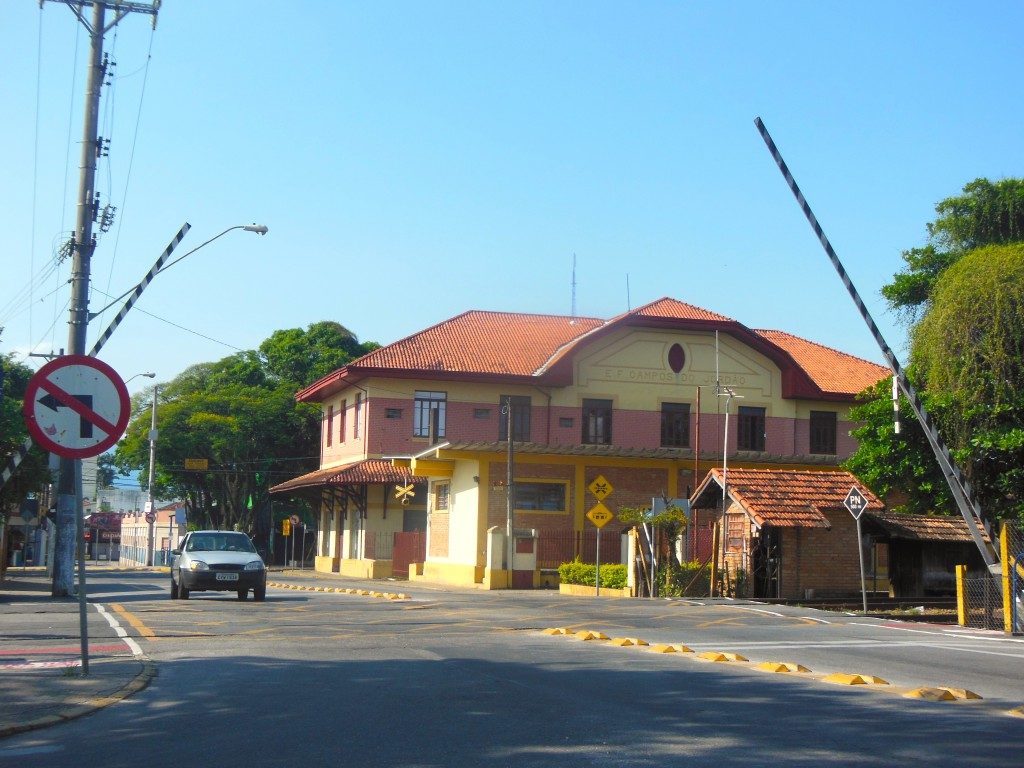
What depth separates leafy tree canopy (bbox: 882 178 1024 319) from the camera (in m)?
34.3

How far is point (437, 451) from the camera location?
37.8 metres

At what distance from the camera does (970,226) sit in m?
34.7

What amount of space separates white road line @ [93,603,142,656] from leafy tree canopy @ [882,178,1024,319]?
22583 mm

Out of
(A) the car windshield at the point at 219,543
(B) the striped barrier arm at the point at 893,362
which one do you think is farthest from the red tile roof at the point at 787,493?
(A) the car windshield at the point at 219,543

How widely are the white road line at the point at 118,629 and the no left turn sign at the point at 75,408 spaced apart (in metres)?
4.40

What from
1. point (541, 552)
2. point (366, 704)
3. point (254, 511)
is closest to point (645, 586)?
point (541, 552)

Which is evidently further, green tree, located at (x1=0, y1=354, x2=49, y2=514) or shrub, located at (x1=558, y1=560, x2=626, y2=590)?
shrub, located at (x1=558, y1=560, x2=626, y2=590)

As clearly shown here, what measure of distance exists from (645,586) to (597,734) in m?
22.1

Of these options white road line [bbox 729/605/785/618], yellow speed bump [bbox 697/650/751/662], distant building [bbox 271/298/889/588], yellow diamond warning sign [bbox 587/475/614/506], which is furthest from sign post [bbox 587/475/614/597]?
yellow speed bump [bbox 697/650/751/662]

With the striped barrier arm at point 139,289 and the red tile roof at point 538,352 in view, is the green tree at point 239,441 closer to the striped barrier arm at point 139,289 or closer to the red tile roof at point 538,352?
the red tile roof at point 538,352

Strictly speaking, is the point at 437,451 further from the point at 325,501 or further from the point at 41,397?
the point at 41,397

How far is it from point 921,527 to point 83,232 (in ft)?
65.8

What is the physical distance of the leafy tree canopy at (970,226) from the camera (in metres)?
34.3

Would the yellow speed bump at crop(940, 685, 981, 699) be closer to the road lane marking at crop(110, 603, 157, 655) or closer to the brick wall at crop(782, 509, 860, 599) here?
the road lane marking at crop(110, 603, 157, 655)
